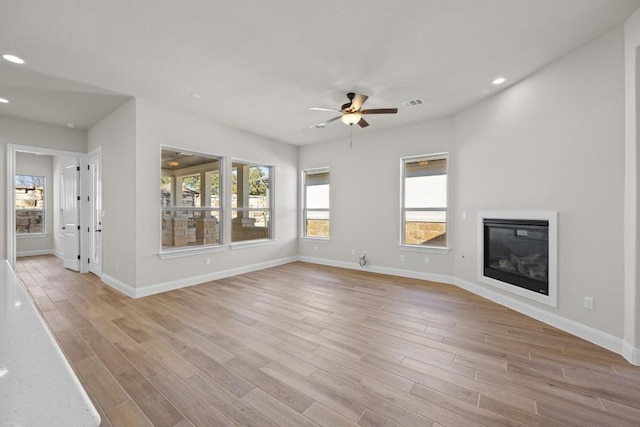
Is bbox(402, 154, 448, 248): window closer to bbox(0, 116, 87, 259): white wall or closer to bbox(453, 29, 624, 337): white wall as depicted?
bbox(453, 29, 624, 337): white wall

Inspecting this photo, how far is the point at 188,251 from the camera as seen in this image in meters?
4.77

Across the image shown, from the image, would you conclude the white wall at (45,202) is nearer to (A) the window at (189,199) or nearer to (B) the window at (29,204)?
(B) the window at (29,204)

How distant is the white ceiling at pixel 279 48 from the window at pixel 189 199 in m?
1.02

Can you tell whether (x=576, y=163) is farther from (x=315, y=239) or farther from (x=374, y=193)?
(x=315, y=239)

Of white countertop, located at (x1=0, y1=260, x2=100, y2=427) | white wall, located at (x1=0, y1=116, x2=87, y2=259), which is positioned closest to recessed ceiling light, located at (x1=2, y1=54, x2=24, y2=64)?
white wall, located at (x1=0, y1=116, x2=87, y2=259)

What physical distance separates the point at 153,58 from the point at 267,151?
3316 mm

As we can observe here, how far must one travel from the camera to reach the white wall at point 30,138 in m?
4.60

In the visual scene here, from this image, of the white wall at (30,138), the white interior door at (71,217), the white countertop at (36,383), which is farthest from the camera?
the white interior door at (71,217)

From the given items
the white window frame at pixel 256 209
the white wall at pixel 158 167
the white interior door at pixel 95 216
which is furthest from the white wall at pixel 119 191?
the white window frame at pixel 256 209

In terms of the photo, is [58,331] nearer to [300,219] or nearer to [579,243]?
[300,219]

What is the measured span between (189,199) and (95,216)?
2.11m

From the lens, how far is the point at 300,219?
7133mm

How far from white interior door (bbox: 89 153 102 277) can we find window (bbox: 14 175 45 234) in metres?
3.94

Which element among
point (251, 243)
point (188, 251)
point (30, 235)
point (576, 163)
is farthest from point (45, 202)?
point (576, 163)
